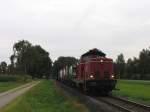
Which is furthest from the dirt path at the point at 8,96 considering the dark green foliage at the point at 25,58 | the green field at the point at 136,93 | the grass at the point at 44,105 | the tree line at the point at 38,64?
the dark green foliage at the point at 25,58

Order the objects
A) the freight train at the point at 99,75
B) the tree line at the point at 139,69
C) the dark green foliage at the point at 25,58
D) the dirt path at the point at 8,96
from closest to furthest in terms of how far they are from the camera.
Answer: the dirt path at the point at 8,96 < the freight train at the point at 99,75 < the dark green foliage at the point at 25,58 < the tree line at the point at 139,69

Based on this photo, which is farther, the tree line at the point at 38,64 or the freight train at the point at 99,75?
the tree line at the point at 38,64

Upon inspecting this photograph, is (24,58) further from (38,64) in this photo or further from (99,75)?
(99,75)

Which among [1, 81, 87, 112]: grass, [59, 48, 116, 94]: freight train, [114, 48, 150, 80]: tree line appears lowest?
[1, 81, 87, 112]: grass

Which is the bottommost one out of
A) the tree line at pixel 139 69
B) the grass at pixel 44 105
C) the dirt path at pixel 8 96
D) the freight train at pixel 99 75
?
the grass at pixel 44 105

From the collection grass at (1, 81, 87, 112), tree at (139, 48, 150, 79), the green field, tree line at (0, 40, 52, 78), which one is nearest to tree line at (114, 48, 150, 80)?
tree at (139, 48, 150, 79)

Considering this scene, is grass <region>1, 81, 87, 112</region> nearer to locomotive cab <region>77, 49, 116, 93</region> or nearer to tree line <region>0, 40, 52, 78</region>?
locomotive cab <region>77, 49, 116, 93</region>

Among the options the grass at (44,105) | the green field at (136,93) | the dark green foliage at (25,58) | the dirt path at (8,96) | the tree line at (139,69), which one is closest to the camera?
the grass at (44,105)

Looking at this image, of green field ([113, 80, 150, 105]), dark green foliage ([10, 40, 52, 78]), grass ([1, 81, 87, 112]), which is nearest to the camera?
grass ([1, 81, 87, 112])

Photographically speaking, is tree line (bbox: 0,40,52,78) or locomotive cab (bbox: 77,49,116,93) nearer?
locomotive cab (bbox: 77,49,116,93)

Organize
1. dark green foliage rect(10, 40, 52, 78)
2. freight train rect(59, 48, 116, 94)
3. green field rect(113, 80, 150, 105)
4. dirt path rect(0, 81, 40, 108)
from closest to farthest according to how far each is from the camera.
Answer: dirt path rect(0, 81, 40, 108)
green field rect(113, 80, 150, 105)
freight train rect(59, 48, 116, 94)
dark green foliage rect(10, 40, 52, 78)

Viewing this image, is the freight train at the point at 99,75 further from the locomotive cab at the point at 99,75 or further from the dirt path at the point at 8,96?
the dirt path at the point at 8,96

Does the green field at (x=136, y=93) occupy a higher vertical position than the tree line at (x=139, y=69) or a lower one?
lower

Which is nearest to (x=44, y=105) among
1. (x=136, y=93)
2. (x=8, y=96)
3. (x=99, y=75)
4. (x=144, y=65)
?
(x=99, y=75)
